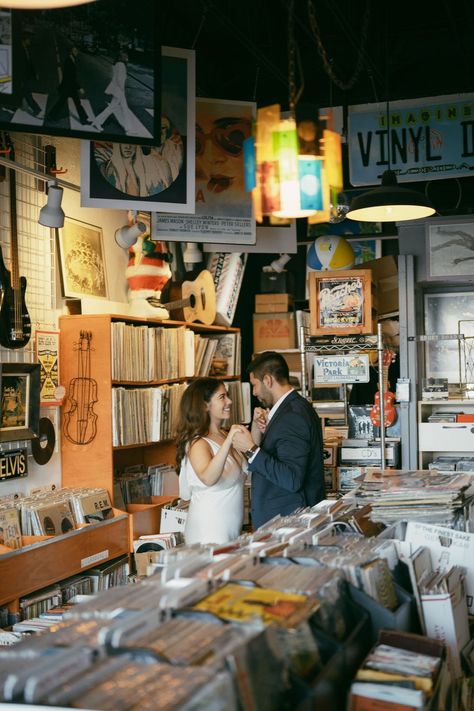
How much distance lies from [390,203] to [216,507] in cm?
201

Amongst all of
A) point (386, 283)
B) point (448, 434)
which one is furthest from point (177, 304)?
point (448, 434)

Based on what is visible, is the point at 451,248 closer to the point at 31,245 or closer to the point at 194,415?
the point at 194,415

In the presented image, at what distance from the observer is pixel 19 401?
5.11 meters

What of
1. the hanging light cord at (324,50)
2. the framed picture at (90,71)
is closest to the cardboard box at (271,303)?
the hanging light cord at (324,50)

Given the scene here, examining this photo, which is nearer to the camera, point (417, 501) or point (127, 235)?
point (417, 501)

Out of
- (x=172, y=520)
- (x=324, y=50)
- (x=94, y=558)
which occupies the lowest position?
(x=94, y=558)

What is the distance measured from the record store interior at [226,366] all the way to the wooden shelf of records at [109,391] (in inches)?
0.9

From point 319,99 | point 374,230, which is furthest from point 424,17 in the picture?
point 374,230

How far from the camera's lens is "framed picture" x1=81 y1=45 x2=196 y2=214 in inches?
180

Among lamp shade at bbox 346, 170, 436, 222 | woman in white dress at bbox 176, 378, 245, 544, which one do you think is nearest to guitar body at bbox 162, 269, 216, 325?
lamp shade at bbox 346, 170, 436, 222

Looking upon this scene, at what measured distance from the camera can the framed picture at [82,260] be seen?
584 centimetres

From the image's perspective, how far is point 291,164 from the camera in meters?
2.97

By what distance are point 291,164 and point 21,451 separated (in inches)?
119

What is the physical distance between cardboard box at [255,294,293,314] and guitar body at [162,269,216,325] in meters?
1.50
